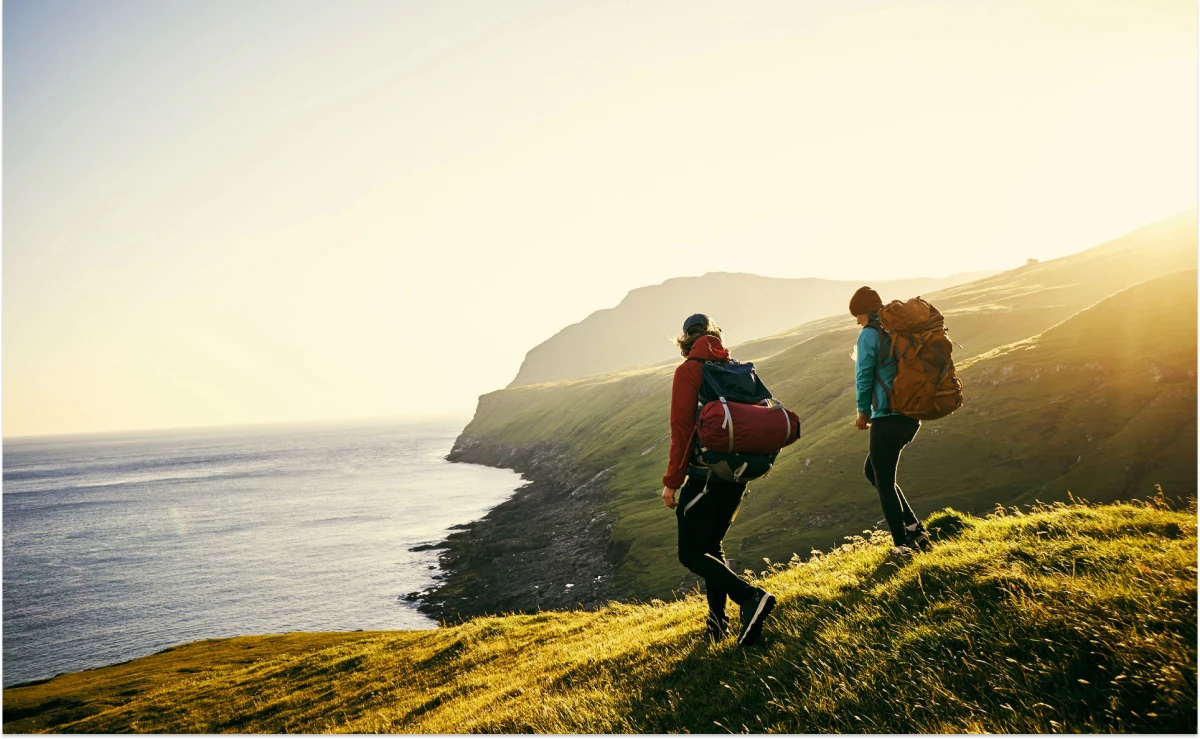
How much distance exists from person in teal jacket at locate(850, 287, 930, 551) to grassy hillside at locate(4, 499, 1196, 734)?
38.5 inches

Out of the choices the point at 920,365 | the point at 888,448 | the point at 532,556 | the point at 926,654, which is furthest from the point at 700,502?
the point at 532,556

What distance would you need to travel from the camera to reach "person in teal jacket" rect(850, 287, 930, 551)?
26.6 feet

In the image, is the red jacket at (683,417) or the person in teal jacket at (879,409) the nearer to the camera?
the red jacket at (683,417)

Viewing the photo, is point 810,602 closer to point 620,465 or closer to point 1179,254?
point 620,465

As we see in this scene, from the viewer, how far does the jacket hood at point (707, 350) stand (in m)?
7.15

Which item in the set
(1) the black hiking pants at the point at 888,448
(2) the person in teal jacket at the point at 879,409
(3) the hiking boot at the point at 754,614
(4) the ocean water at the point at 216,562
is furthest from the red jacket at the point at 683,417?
(4) the ocean water at the point at 216,562

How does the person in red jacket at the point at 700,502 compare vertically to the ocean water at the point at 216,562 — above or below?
above

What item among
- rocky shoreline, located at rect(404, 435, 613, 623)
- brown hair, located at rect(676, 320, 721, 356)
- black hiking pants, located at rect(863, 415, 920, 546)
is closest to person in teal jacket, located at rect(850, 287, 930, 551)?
Answer: black hiking pants, located at rect(863, 415, 920, 546)

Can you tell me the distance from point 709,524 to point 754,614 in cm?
120

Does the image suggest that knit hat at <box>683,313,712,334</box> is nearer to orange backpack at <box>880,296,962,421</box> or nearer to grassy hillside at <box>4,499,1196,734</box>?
orange backpack at <box>880,296,962,421</box>

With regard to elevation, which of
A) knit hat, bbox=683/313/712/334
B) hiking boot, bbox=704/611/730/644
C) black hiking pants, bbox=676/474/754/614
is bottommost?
hiking boot, bbox=704/611/730/644

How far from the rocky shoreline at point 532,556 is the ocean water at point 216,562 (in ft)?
9.64

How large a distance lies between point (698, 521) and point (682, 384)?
1.67 meters

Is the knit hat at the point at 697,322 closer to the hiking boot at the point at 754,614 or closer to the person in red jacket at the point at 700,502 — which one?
the person in red jacket at the point at 700,502
